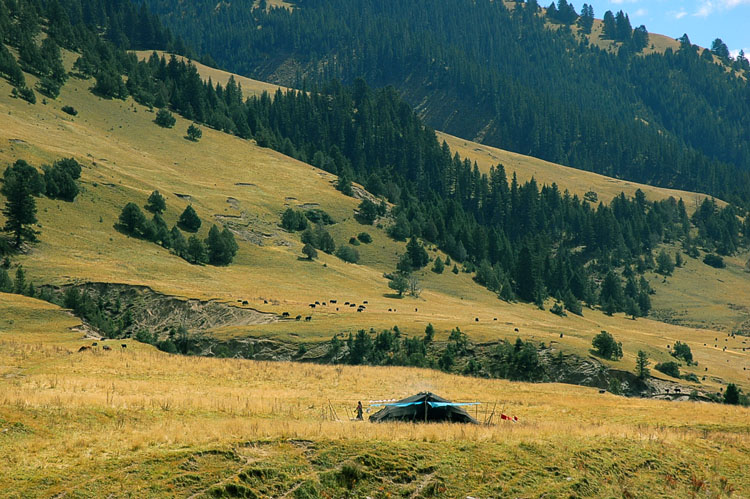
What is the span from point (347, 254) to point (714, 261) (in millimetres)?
127702

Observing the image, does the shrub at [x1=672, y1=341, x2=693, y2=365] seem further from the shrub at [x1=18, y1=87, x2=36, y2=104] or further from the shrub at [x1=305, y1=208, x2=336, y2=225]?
the shrub at [x1=18, y1=87, x2=36, y2=104]

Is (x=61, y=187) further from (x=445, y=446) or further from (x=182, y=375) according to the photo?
(x=445, y=446)

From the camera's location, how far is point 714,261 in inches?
7726

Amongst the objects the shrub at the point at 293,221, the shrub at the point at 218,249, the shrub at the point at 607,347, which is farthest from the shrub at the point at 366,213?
the shrub at the point at 607,347

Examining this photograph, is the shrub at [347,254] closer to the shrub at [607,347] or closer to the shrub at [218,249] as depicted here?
the shrub at [218,249]

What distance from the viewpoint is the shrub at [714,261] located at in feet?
641

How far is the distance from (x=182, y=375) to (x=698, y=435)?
93.8 feet

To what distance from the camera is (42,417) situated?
2003 centimetres

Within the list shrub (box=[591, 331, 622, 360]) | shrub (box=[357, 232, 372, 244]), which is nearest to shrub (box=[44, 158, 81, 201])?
shrub (box=[357, 232, 372, 244])

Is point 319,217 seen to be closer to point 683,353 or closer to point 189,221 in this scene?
point 189,221

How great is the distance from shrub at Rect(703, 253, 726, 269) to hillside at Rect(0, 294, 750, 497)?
608 ft

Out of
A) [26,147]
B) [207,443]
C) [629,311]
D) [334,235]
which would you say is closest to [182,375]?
[207,443]

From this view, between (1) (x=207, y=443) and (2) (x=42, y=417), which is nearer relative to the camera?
(1) (x=207, y=443)

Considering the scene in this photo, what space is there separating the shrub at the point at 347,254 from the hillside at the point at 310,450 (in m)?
102
